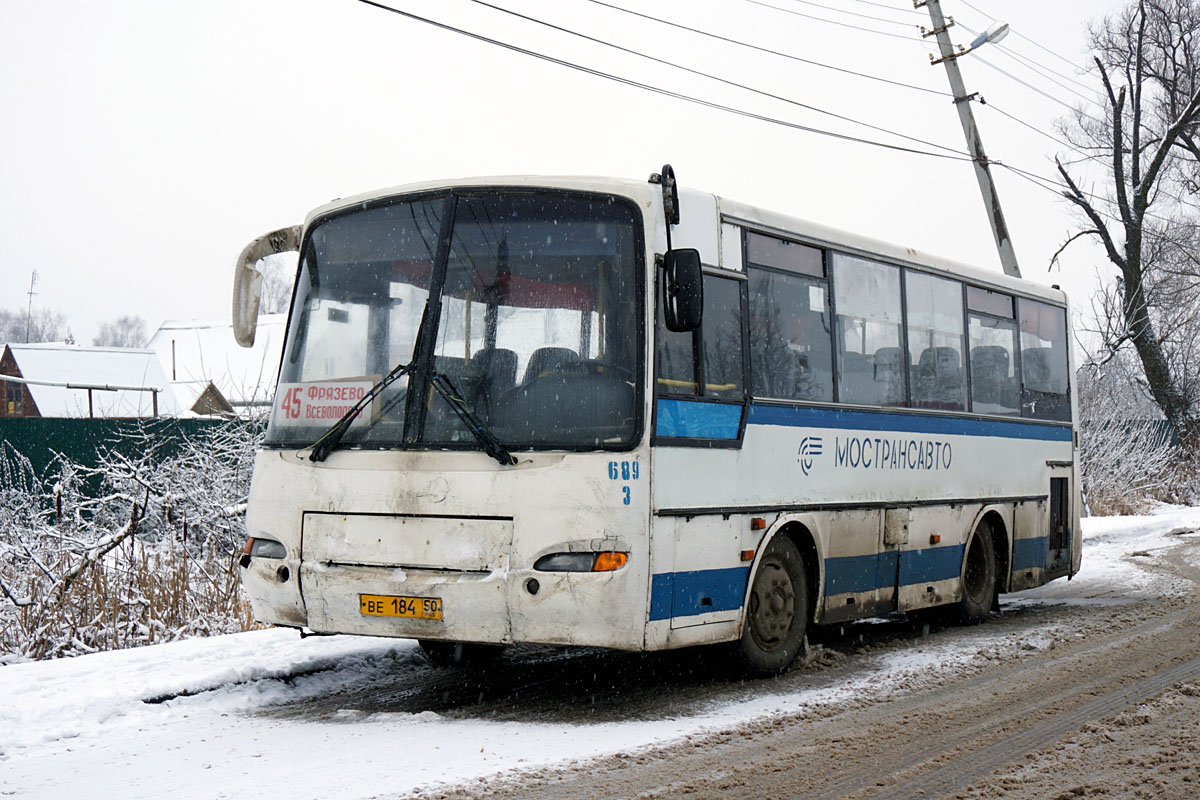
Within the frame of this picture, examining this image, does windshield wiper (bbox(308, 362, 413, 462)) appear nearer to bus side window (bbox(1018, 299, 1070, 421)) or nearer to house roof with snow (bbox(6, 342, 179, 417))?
bus side window (bbox(1018, 299, 1070, 421))

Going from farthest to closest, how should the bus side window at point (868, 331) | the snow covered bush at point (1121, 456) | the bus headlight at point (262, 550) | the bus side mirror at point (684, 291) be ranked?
the snow covered bush at point (1121, 456) → the bus side window at point (868, 331) → the bus headlight at point (262, 550) → the bus side mirror at point (684, 291)

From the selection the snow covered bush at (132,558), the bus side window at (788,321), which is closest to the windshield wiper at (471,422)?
the bus side window at (788,321)

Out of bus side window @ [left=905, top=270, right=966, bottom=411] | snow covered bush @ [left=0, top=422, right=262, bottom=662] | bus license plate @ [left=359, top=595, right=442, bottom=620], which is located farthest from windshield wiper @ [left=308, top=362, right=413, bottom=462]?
bus side window @ [left=905, top=270, right=966, bottom=411]

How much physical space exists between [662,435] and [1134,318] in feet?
102

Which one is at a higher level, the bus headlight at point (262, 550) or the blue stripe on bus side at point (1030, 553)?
the bus headlight at point (262, 550)

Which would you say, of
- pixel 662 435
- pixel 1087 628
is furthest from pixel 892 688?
pixel 1087 628

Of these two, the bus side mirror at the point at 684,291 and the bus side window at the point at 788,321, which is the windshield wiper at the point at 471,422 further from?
the bus side window at the point at 788,321

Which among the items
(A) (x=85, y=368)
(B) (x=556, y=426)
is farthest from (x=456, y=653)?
(A) (x=85, y=368)

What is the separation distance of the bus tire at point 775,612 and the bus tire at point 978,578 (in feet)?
10.4

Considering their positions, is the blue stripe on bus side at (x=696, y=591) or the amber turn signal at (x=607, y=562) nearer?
the amber turn signal at (x=607, y=562)

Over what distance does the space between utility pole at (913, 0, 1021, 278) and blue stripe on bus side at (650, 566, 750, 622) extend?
16.2 meters

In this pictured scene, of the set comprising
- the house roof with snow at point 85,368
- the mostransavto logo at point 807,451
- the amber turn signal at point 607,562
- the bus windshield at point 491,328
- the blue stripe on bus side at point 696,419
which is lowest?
the amber turn signal at point 607,562

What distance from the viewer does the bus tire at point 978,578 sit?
453 inches

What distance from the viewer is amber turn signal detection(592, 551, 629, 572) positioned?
6.93m
